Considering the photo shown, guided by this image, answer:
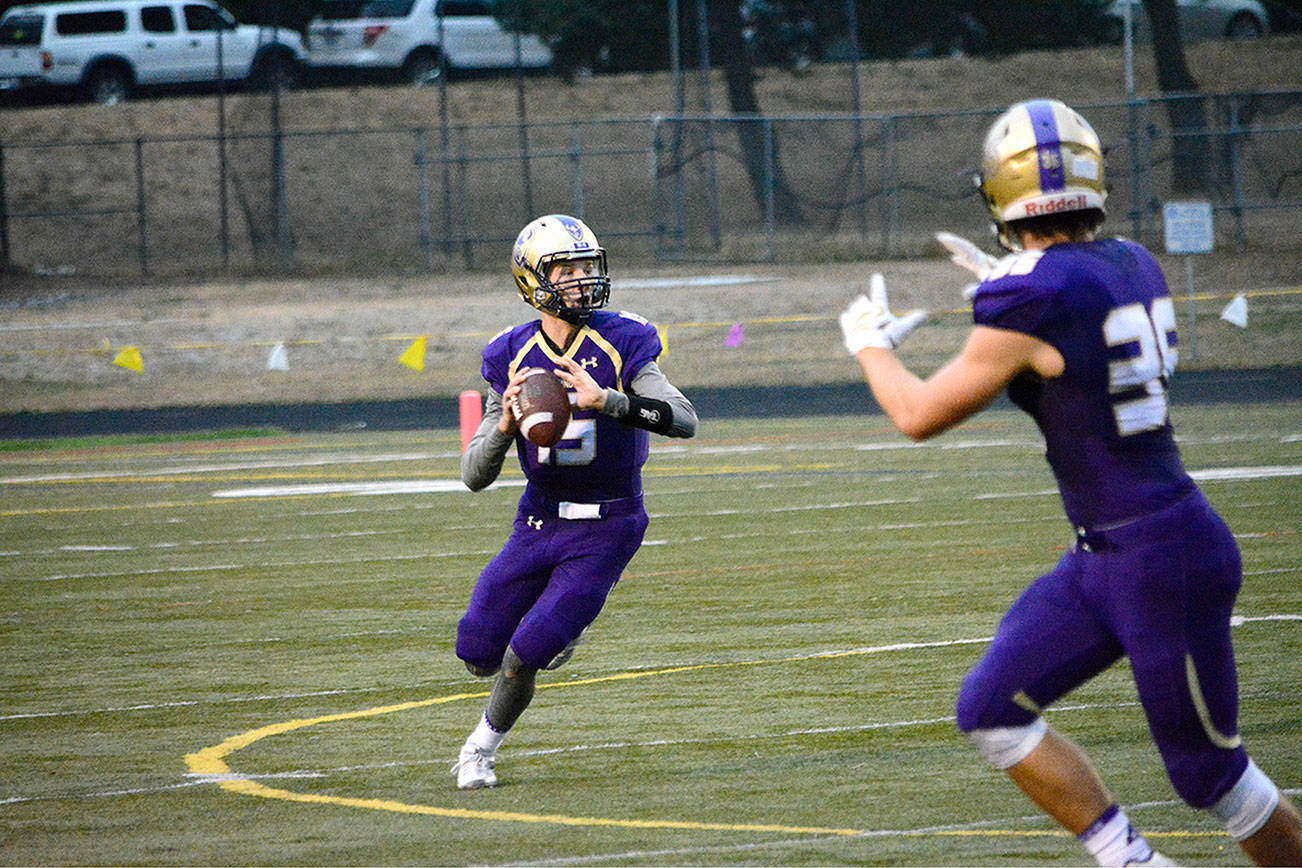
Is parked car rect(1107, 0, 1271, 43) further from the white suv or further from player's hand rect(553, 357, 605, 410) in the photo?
player's hand rect(553, 357, 605, 410)

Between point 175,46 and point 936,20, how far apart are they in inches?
593

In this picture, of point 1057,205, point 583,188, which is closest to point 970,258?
point 1057,205

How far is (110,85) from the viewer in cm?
3544

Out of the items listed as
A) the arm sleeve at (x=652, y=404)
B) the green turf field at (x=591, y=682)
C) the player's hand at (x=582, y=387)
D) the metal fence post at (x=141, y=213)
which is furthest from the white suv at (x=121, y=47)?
the player's hand at (x=582, y=387)

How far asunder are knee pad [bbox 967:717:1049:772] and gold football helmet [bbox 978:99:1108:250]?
112 cm

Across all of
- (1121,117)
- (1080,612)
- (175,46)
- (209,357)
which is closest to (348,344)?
(209,357)

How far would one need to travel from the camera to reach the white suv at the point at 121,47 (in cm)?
3462

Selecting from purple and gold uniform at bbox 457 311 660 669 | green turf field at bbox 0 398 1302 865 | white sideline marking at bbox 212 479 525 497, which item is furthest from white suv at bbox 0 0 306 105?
purple and gold uniform at bbox 457 311 660 669

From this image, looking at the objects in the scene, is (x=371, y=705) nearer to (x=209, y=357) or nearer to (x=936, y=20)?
(x=209, y=357)

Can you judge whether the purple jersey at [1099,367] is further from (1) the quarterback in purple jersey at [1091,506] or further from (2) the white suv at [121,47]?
(2) the white suv at [121,47]

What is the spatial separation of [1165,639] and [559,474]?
8.50 feet

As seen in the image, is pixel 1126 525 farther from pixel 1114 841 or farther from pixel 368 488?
pixel 368 488

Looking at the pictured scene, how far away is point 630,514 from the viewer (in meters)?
6.14

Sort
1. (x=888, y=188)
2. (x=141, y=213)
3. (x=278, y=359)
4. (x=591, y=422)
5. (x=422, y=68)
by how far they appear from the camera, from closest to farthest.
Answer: (x=591, y=422), (x=278, y=359), (x=888, y=188), (x=141, y=213), (x=422, y=68)
